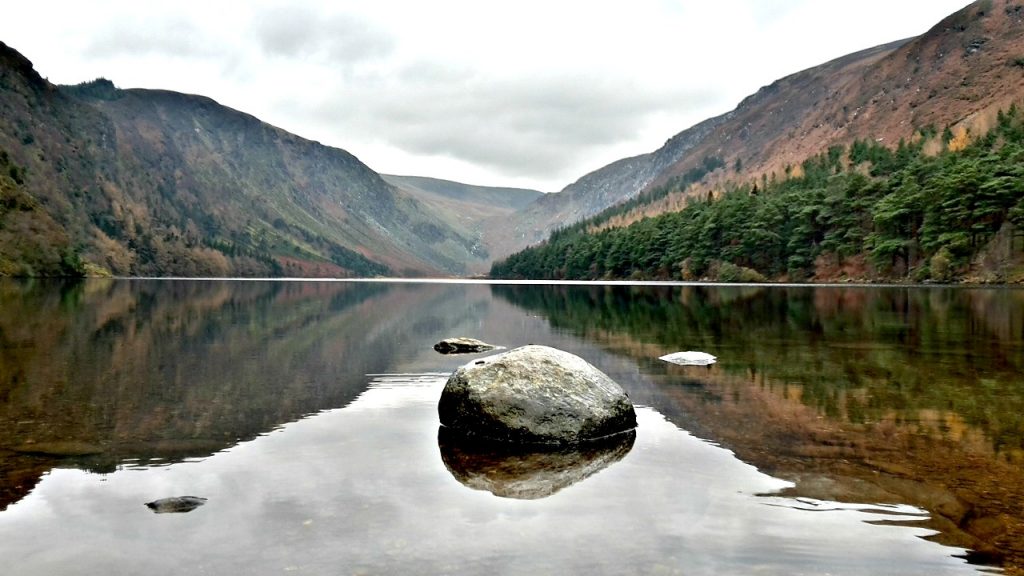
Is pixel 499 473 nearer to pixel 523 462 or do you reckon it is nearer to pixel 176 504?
pixel 523 462

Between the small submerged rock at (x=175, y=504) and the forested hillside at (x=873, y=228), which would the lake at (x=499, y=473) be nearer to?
the small submerged rock at (x=175, y=504)

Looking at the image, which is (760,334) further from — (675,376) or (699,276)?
(699,276)

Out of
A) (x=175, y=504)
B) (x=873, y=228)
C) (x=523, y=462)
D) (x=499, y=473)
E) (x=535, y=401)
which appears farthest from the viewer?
(x=873, y=228)

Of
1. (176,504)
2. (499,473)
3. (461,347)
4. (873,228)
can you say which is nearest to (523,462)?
(499,473)

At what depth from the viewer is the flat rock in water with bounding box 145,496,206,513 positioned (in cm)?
986

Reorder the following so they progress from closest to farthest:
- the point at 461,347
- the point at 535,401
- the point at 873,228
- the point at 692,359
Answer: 1. the point at 535,401
2. the point at 692,359
3. the point at 461,347
4. the point at 873,228

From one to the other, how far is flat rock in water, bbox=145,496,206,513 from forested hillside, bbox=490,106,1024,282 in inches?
4555

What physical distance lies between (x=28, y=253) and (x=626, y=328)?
173 meters

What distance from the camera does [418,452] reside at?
13547mm

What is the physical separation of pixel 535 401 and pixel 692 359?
12912mm

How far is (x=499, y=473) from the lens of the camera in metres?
12.3

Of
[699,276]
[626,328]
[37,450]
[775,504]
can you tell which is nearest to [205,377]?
[37,450]

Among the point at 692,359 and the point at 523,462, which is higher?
the point at 523,462

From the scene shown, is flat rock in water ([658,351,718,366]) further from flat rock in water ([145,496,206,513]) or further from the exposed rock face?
flat rock in water ([145,496,206,513])
